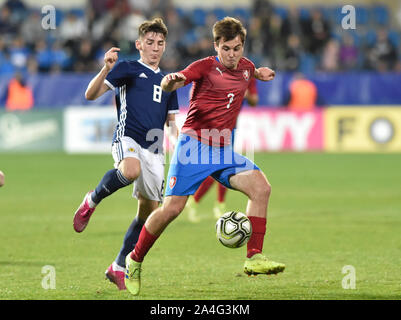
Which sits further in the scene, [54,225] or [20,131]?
[20,131]

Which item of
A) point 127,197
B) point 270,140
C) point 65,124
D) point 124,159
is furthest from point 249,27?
point 124,159

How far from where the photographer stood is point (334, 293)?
6242 millimetres

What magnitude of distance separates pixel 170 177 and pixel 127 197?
7.48m

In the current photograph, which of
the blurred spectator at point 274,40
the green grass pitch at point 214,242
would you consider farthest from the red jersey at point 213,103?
the blurred spectator at point 274,40

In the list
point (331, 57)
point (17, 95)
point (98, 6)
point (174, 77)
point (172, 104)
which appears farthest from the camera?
point (98, 6)

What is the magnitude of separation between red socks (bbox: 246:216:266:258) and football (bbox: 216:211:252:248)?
0.13 feet

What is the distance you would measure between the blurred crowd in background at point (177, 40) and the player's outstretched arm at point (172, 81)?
50.0ft

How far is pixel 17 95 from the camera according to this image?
20.9 meters

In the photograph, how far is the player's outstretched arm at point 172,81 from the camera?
596 cm

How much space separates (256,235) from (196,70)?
139 cm

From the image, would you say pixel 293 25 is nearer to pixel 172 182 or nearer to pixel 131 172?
pixel 131 172

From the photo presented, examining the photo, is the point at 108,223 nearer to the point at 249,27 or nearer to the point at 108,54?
the point at 108,54

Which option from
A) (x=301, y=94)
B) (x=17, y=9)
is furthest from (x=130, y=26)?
(x=301, y=94)

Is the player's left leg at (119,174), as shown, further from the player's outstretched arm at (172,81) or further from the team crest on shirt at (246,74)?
the team crest on shirt at (246,74)
